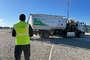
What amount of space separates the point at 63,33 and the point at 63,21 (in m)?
2.42

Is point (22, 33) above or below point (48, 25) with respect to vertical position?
below

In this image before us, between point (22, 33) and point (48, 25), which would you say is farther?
point (48, 25)

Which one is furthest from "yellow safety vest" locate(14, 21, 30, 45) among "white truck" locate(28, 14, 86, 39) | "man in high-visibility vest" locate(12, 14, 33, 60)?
"white truck" locate(28, 14, 86, 39)

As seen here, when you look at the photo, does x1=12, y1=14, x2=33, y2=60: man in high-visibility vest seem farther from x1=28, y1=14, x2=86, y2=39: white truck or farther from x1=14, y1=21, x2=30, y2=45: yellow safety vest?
x1=28, y1=14, x2=86, y2=39: white truck

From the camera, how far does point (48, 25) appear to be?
21031 mm

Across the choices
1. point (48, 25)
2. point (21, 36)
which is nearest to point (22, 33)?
point (21, 36)

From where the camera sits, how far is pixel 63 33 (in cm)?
2386

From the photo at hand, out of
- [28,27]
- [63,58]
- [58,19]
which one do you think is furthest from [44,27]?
[28,27]

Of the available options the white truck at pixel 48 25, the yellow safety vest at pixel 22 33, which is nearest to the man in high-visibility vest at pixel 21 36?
the yellow safety vest at pixel 22 33

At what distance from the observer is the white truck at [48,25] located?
20003 mm

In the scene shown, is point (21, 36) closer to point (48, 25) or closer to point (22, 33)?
point (22, 33)

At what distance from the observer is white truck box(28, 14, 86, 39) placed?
20.0m

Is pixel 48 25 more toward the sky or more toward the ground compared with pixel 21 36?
more toward the sky

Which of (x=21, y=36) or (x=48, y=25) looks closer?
(x=21, y=36)
